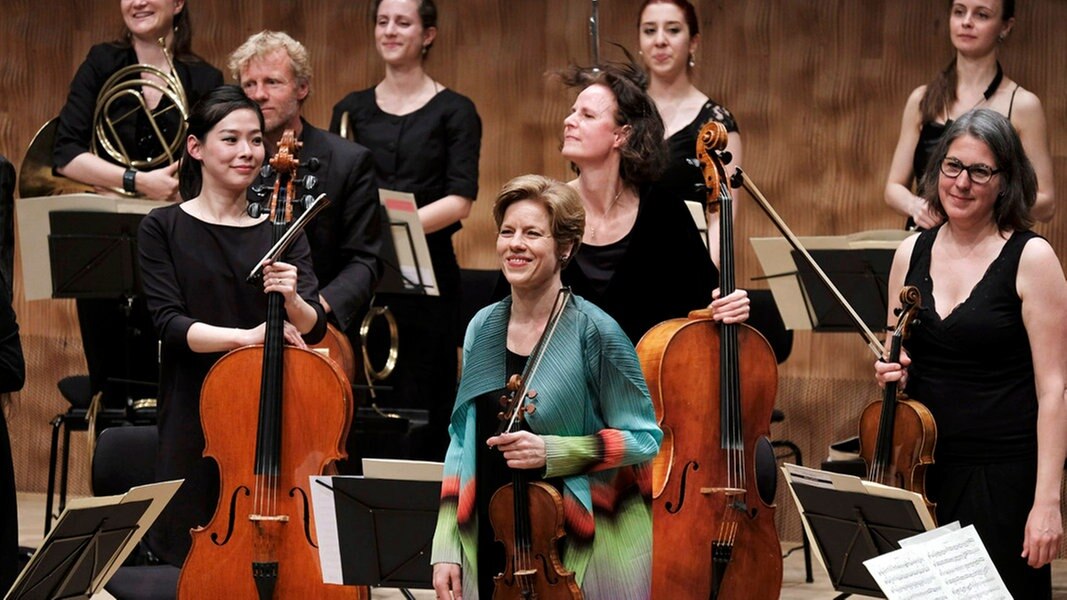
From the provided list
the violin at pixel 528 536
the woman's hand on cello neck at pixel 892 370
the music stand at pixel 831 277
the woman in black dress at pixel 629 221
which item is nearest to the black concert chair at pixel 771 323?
the music stand at pixel 831 277

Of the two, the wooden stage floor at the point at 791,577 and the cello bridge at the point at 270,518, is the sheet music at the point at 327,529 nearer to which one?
the cello bridge at the point at 270,518

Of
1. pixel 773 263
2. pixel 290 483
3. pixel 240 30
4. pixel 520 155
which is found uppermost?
pixel 240 30

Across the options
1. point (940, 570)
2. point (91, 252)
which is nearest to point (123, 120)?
point (91, 252)

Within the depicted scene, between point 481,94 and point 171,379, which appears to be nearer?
point 171,379

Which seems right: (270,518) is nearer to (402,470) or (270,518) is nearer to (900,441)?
(402,470)

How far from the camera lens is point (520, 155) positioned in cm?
636

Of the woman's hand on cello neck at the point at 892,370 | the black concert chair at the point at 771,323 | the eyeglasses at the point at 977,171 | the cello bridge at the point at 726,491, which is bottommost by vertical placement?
the cello bridge at the point at 726,491

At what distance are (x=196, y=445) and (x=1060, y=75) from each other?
3456 millimetres

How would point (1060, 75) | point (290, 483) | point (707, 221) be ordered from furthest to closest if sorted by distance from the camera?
point (1060, 75), point (707, 221), point (290, 483)

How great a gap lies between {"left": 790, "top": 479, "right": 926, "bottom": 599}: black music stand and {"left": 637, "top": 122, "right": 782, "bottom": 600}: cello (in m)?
0.26

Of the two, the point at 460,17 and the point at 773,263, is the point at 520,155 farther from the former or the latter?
the point at 773,263

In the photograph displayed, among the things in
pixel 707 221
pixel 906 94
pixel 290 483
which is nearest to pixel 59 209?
pixel 290 483

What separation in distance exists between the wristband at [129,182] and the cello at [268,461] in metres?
1.54

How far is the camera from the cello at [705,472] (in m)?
3.50
